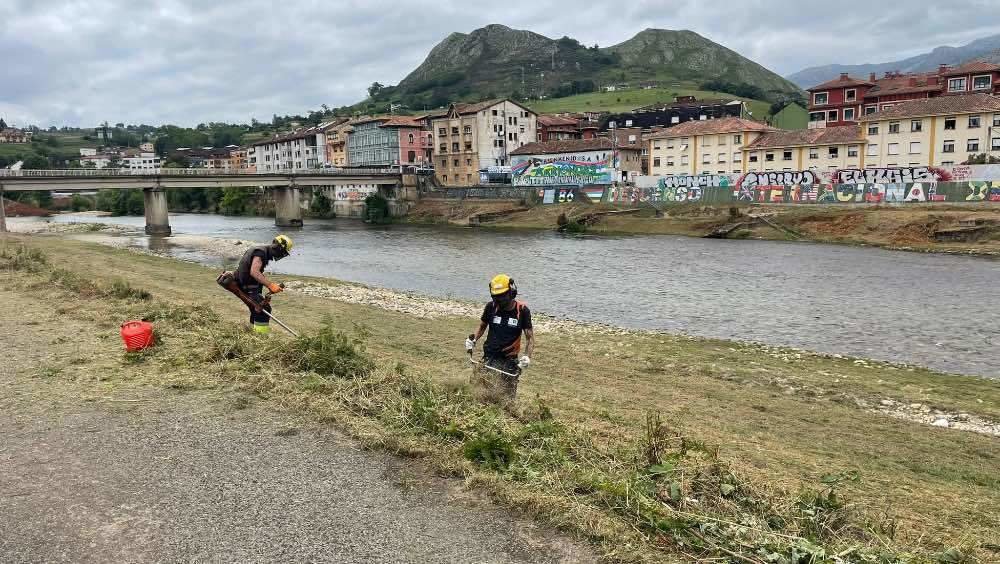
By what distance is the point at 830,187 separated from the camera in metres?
59.2

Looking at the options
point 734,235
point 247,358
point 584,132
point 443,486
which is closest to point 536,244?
point 734,235

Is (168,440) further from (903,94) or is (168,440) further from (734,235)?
(903,94)

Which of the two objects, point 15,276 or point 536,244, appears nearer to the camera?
point 15,276

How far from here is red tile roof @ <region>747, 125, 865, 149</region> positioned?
6675 cm

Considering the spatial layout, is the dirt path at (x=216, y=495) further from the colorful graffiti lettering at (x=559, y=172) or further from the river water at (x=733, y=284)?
the colorful graffiti lettering at (x=559, y=172)

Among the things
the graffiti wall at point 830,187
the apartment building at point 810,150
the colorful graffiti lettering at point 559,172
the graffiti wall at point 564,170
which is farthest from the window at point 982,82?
the colorful graffiti lettering at point 559,172

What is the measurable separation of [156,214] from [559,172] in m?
46.3

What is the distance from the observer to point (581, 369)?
16.3m

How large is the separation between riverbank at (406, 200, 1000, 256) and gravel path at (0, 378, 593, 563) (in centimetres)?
4767

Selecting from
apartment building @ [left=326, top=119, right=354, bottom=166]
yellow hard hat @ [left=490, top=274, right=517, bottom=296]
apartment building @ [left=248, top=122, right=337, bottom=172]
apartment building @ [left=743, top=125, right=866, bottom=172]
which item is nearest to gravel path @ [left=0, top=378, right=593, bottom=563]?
yellow hard hat @ [left=490, top=274, right=517, bottom=296]

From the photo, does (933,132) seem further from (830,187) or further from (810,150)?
(830,187)

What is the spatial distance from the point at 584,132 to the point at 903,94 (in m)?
45.6

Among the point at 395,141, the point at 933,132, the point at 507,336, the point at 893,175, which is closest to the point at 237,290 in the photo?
the point at 507,336

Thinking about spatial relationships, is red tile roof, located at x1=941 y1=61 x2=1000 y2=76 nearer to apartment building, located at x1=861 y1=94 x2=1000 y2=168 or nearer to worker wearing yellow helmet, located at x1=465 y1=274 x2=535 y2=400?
apartment building, located at x1=861 y1=94 x2=1000 y2=168
